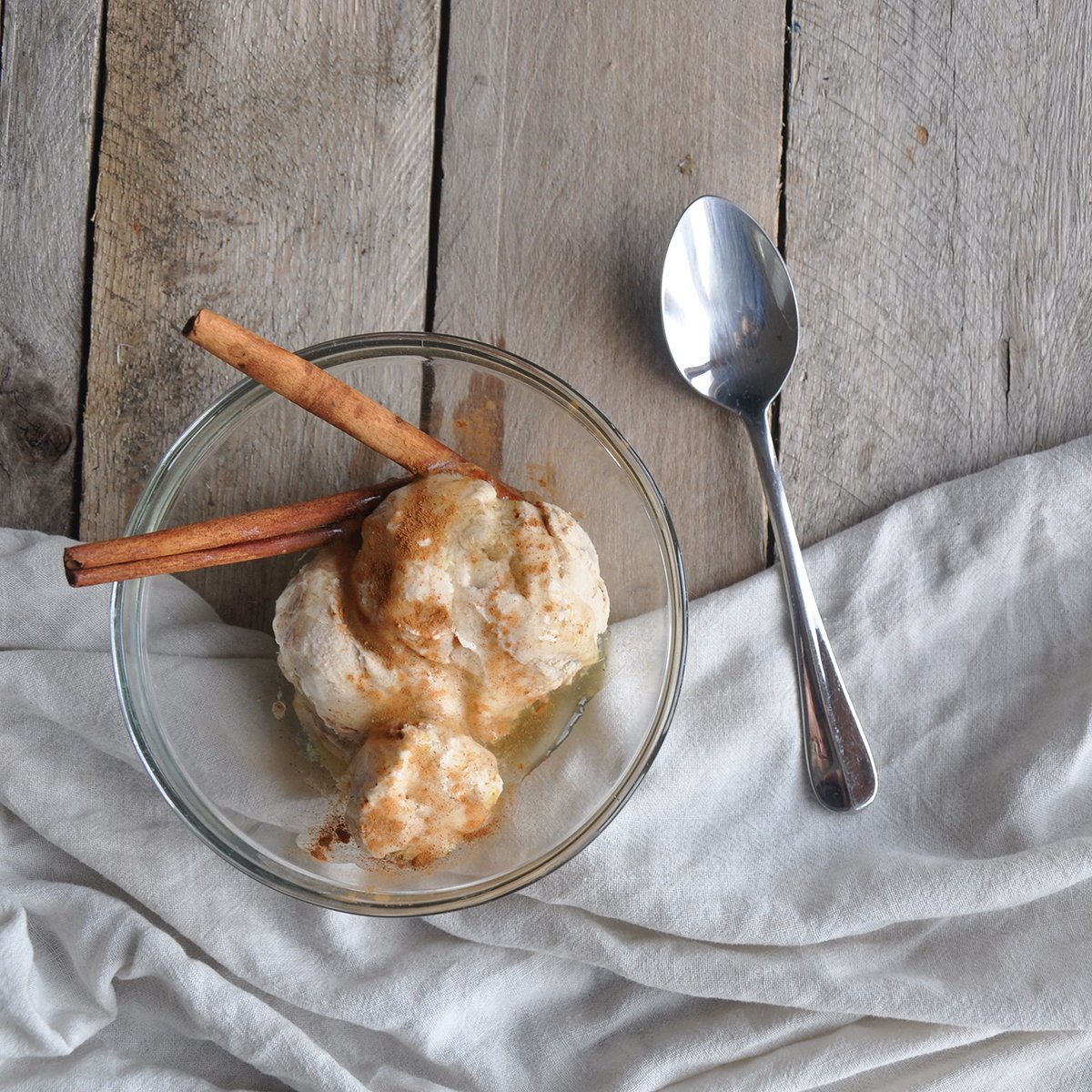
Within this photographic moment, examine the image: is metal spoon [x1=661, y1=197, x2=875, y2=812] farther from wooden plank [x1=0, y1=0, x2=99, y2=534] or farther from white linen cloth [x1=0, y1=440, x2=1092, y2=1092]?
wooden plank [x1=0, y1=0, x2=99, y2=534]

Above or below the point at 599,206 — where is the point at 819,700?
below

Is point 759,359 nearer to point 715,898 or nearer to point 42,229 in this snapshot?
point 715,898

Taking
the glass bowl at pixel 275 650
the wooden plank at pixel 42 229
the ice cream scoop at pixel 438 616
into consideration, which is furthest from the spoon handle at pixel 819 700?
the wooden plank at pixel 42 229

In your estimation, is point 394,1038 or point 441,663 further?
point 394,1038

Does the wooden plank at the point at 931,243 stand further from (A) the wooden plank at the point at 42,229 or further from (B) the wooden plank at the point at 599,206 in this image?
(A) the wooden plank at the point at 42,229

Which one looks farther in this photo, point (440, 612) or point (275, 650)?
point (275, 650)

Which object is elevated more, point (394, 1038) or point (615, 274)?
point (615, 274)

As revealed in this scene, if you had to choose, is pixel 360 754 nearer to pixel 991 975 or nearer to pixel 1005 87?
pixel 991 975

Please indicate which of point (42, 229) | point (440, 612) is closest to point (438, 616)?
point (440, 612)

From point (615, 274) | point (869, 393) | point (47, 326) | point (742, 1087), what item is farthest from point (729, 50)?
point (742, 1087)
